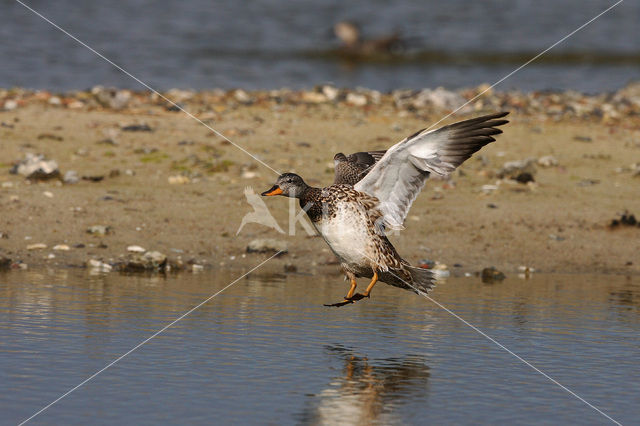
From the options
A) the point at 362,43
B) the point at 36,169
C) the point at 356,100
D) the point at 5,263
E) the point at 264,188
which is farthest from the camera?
the point at 362,43

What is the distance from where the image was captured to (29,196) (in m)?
12.4

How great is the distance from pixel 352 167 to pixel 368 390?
11.2ft

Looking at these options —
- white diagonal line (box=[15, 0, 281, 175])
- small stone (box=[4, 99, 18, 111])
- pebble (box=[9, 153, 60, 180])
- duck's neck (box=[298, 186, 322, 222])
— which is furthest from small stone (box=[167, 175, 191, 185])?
duck's neck (box=[298, 186, 322, 222])

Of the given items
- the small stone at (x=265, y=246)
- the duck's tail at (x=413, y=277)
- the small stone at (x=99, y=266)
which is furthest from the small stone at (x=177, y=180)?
the duck's tail at (x=413, y=277)

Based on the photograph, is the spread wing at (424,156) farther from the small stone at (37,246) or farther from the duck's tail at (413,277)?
the small stone at (37,246)

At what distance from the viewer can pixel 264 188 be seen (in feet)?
43.7

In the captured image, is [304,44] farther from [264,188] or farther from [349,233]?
[349,233]

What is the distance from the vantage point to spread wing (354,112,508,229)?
8180mm

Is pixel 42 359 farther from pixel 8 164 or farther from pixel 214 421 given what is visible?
pixel 8 164

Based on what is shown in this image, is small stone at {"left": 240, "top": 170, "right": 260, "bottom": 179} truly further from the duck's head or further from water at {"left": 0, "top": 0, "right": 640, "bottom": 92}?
water at {"left": 0, "top": 0, "right": 640, "bottom": 92}

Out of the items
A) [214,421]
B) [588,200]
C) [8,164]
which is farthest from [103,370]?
[588,200]

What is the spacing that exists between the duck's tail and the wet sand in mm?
2402

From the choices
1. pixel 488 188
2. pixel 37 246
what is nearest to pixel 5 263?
pixel 37 246

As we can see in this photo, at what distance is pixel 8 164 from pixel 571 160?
323 inches
